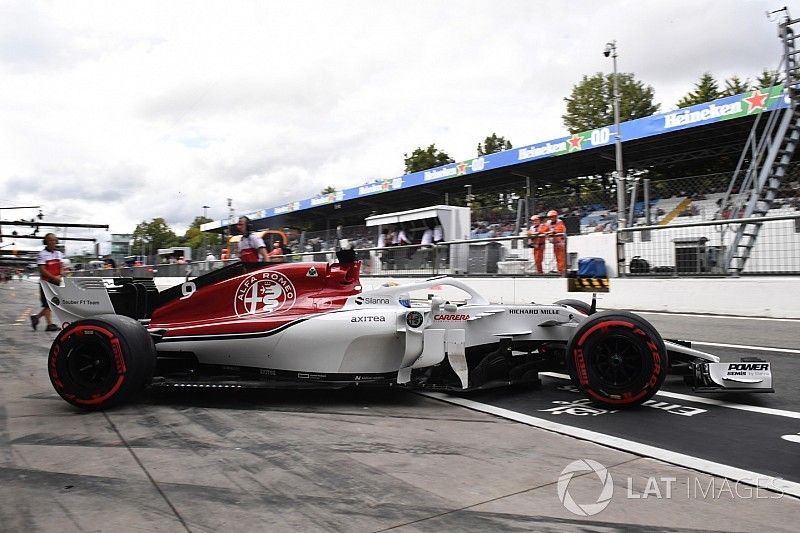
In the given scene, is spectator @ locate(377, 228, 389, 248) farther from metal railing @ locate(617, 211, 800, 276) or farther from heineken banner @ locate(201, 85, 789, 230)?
metal railing @ locate(617, 211, 800, 276)

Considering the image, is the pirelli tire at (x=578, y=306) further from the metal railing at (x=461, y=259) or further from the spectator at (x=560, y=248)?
the spectator at (x=560, y=248)

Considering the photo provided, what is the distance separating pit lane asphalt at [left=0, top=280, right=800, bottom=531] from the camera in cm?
264

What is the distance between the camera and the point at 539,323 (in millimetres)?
4941

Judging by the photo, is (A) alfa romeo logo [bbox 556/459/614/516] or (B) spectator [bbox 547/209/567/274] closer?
(A) alfa romeo logo [bbox 556/459/614/516]

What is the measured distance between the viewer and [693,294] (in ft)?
31.0

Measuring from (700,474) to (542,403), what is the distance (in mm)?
1683

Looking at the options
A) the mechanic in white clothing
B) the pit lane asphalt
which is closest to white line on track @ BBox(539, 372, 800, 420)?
the pit lane asphalt

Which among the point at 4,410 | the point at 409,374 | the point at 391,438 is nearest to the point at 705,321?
the point at 409,374

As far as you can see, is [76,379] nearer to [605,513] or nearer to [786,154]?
[605,513]

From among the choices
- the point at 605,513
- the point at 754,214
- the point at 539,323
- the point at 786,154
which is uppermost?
the point at 786,154

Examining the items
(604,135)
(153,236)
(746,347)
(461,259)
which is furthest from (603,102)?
(153,236)

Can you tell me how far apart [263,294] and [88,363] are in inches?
59.6

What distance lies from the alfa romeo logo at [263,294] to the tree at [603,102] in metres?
43.7

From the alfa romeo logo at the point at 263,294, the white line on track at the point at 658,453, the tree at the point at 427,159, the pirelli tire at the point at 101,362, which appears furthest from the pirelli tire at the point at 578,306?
the tree at the point at 427,159
